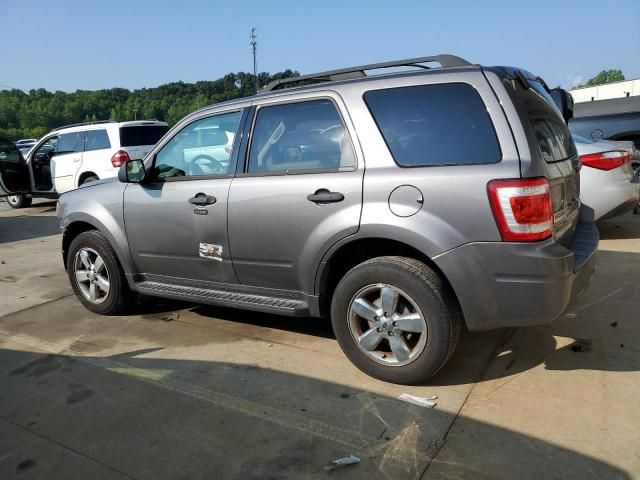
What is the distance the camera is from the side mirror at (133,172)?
13.6 ft

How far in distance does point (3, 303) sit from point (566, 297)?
17.0ft

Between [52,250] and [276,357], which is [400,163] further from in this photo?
[52,250]

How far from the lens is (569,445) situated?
251cm

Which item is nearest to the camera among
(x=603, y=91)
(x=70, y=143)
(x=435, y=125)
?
(x=435, y=125)

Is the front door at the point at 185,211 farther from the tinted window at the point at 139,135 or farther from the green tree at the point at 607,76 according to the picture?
the green tree at the point at 607,76

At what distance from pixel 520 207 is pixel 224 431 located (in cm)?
197

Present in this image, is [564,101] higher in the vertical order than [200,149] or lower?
higher

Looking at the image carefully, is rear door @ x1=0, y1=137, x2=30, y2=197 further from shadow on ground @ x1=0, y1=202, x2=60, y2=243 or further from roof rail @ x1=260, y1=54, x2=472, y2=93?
roof rail @ x1=260, y1=54, x2=472, y2=93

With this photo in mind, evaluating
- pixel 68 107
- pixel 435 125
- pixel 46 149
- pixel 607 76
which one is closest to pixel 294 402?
pixel 435 125

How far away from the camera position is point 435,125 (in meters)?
2.97

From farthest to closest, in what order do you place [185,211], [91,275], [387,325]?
1. [91,275]
2. [185,211]
3. [387,325]

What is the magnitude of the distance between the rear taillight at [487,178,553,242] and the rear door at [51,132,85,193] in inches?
393

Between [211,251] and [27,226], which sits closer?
[211,251]

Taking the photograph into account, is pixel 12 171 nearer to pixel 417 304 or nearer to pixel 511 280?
pixel 417 304
